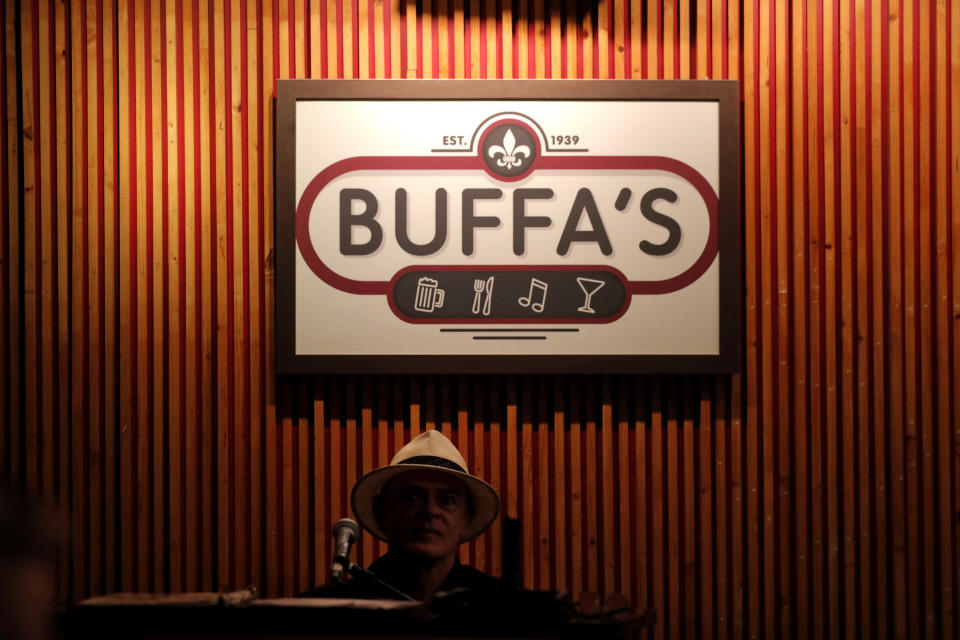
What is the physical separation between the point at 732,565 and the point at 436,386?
1227mm

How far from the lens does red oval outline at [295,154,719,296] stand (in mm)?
3160

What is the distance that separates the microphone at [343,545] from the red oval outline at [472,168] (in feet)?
3.58

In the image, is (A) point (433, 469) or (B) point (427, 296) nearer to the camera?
(A) point (433, 469)

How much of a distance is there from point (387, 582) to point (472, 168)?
1.42 m

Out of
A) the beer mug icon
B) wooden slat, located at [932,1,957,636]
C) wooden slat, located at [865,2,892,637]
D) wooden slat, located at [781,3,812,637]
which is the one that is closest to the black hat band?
the beer mug icon

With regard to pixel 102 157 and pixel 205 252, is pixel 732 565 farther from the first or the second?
pixel 102 157

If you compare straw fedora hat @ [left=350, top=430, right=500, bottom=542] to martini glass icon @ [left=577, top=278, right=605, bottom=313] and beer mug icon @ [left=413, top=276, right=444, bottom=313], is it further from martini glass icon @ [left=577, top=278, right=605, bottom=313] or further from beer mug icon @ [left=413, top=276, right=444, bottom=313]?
martini glass icon @ [left=577, top=278, right=605, bottom=313]

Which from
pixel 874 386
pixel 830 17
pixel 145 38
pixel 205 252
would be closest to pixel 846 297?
pixel 874 386

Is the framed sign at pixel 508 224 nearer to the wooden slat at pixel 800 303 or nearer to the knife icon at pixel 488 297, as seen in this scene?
the knife icon at pixel 488 297

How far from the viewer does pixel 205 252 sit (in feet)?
10.6

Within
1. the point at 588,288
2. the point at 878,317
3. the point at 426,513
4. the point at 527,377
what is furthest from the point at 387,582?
the point at 878,317

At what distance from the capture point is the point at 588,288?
317cm

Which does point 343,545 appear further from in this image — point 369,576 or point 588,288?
point 588,288

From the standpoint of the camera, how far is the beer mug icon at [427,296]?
10.4 feet
